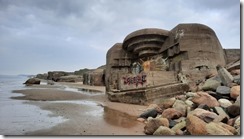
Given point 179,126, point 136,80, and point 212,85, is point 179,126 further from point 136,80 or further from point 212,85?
point 136,80

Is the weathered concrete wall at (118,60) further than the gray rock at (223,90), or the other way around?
the weathered concrete wall at (118,60)

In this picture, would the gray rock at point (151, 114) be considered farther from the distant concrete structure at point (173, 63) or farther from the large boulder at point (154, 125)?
the distant concrete structure at point (173, 63)

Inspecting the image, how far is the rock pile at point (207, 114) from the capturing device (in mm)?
3125

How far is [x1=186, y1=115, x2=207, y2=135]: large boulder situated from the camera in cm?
306

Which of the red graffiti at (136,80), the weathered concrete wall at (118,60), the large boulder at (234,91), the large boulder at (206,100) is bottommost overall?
the large boulder at (206,100)

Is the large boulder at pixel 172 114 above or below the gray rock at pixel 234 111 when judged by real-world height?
below

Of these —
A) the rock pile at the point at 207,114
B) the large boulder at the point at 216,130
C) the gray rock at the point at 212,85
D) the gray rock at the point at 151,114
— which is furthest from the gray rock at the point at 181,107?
the large boulder at the point at 216,130

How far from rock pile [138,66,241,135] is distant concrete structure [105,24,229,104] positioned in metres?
1.70

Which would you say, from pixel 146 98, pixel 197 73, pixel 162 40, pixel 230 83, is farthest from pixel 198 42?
pixel 230 83

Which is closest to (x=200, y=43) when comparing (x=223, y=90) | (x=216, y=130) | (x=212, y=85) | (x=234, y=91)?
(x=212, y=85)

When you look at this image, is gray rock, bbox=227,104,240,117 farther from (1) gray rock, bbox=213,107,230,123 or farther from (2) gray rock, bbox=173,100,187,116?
(2) gray rock, bbox=173,100,187,116

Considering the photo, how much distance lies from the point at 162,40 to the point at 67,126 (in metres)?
6.82

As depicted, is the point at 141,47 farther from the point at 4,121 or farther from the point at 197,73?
the point at 4,121

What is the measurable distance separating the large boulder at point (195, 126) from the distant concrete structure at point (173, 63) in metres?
3.47
